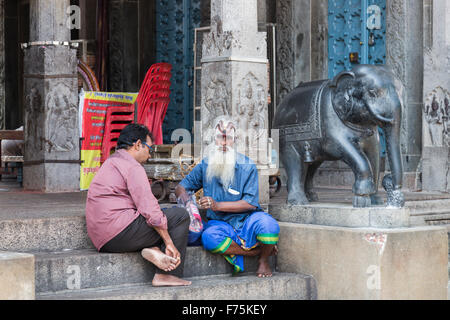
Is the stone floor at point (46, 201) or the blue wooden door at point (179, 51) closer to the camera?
the stone floor at point (46, 201)

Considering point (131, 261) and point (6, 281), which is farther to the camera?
point (131, 261)

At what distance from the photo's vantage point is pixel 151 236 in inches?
225

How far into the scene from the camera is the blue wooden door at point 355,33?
36.1ft

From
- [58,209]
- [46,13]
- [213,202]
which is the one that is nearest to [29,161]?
[46,13]

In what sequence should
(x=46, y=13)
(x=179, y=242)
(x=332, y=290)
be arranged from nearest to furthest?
(x=179, y=242) < (x=332, y=290) < (x=46, y=13)

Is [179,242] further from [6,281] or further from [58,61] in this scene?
[58,61]

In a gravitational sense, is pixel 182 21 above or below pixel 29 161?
above

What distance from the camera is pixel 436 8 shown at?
9906 mm

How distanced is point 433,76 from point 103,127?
4.30 metres

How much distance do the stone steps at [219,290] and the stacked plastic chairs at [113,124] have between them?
4465mm

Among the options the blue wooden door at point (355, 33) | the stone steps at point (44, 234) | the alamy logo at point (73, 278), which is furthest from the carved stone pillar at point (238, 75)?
the blue wooden door at point (355, 33)

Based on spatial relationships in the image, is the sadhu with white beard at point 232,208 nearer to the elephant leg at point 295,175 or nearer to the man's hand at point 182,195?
the man's hand at point 182,195

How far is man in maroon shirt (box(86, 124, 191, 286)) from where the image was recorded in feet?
18.5

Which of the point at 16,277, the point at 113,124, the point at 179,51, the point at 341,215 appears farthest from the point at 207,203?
the point at 179,51
